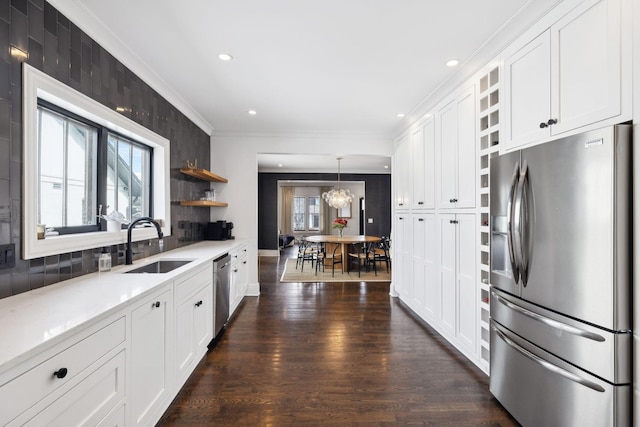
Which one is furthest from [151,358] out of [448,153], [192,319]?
[448,153]

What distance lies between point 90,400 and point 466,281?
2.64 metres

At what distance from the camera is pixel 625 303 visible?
4.34 ft

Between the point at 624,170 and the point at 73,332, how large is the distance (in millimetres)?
2326

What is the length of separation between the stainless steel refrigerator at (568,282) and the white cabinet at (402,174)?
6.77 feet

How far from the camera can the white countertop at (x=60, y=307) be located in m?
0.98

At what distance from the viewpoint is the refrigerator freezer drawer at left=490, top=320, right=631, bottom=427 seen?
1349mm

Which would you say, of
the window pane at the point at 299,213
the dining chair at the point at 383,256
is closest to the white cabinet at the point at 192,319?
the dining chair at the point at 383,256

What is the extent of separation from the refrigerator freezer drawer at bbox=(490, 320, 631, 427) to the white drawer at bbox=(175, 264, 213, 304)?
7.14 feet

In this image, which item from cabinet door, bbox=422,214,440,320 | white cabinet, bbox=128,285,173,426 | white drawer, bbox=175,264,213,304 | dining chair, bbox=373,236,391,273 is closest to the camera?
white cabinet, bbox=128,285,173,426

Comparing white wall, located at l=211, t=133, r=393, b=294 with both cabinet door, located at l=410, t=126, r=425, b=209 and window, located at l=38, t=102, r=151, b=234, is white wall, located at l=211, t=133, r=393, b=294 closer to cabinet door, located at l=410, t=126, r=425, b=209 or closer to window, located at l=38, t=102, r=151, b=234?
cabinet door, located at l=410, t=126, r=425, b=209

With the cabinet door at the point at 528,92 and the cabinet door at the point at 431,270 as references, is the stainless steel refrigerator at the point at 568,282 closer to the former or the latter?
the cabinet door at the point at 528,92

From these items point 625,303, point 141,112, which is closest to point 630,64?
point 625,303

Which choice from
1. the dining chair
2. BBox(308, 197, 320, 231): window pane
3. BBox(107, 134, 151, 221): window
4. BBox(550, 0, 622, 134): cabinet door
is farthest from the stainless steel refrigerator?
BBox(308, 197, 320, 231): window pane

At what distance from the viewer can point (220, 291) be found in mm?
3021
